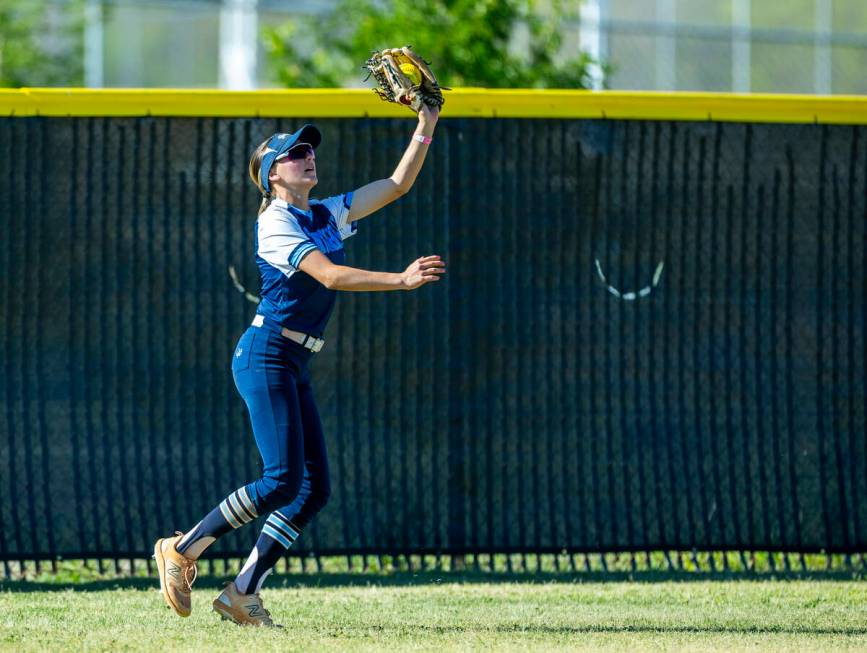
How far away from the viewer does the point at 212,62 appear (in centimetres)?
2255

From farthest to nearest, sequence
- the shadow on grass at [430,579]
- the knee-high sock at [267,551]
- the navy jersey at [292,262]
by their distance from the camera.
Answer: the shadow on grass at [430,579]
the knee-high sock at [267,551]
the navy jersey at [292,262]

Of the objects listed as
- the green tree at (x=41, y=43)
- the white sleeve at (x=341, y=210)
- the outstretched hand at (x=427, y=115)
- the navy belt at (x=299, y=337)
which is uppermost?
the green tree at (x=41, y=43)

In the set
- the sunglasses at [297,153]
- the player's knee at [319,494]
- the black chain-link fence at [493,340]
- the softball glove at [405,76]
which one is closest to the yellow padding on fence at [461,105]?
the black chain-link fence at [493,340]

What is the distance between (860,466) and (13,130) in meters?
4.45

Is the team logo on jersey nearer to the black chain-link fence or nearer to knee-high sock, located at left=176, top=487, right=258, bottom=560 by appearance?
knee-high sock, located at left=176, top=487, right=258, bottom=560

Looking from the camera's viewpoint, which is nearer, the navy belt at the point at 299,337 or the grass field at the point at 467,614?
the grass field at the point at 467,614

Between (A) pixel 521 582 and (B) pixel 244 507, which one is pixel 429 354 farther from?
(B) pixel 244 507

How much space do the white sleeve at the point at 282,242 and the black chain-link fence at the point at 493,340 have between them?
1.63 meters

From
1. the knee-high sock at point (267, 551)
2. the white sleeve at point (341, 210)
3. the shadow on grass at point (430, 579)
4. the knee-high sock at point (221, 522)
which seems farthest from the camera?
the shadow on grass at point (430, 579)

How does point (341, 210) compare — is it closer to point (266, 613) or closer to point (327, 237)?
point (327, 237)

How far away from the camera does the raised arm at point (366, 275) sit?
199 inches

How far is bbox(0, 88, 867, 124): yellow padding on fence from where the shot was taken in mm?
7066

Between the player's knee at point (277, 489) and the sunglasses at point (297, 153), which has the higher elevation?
the sunglasses at point (297, 153)

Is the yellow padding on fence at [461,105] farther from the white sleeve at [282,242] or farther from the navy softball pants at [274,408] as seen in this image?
the navy softball pants at [274,408]
